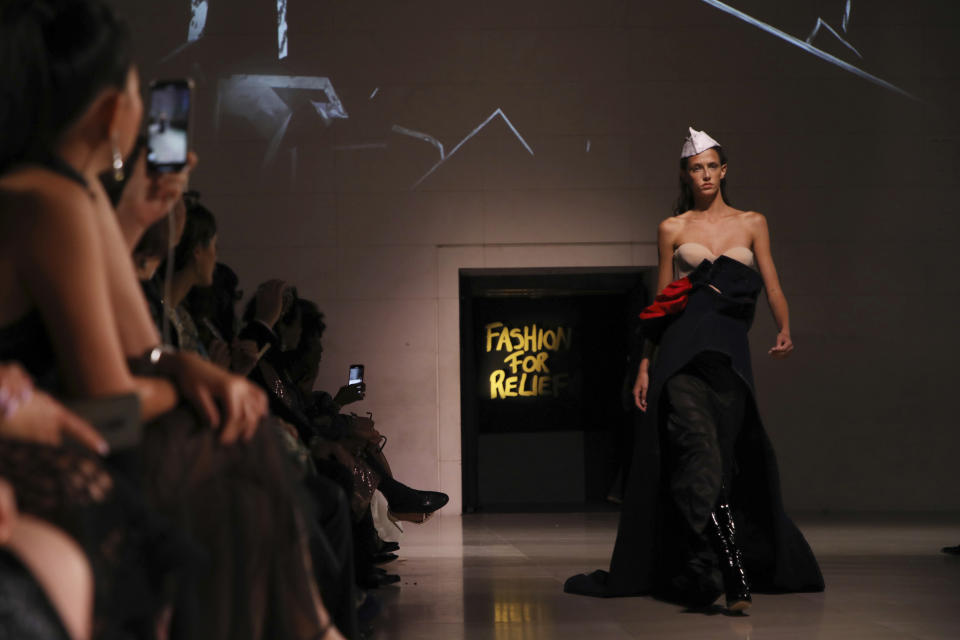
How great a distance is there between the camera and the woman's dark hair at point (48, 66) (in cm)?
117

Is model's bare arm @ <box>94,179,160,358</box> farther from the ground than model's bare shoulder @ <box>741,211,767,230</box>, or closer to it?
closer to it

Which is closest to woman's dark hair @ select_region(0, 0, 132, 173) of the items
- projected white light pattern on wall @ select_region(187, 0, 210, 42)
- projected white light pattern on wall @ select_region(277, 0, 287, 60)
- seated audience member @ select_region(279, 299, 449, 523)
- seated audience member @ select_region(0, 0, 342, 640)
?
seated audience member @ select_region(0, 0, 342, 640)

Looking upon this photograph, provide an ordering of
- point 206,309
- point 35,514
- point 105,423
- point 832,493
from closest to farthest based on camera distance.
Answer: point 35,514
point 105,423
point 206,309
point 832,493

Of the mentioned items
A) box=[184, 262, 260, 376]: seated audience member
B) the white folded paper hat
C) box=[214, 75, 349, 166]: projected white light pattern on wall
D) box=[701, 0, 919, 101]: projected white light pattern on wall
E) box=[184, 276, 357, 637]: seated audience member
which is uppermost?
box=[701, 0, 919, 101]: projected white light pattern on wall

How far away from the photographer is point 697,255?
147 inches

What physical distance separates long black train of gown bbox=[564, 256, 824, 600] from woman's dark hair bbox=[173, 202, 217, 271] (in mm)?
1582

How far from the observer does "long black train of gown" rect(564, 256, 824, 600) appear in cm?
353

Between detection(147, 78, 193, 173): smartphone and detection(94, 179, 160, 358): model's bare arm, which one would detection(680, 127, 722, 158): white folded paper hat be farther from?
detection(94, 179, 160, 358): model's bare arm

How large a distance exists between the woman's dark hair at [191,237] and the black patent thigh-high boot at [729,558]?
1.65 metres

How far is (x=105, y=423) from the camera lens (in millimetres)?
1093

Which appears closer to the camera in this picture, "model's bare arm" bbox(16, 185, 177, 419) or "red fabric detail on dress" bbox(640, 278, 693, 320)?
"model's bare arm" bbox(16, 185, 177, 419)

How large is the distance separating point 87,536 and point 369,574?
2.91 meters

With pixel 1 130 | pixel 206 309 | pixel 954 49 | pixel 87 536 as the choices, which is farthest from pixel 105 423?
pixel 954 49

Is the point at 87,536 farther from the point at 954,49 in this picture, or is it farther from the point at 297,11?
the point at 954,49
